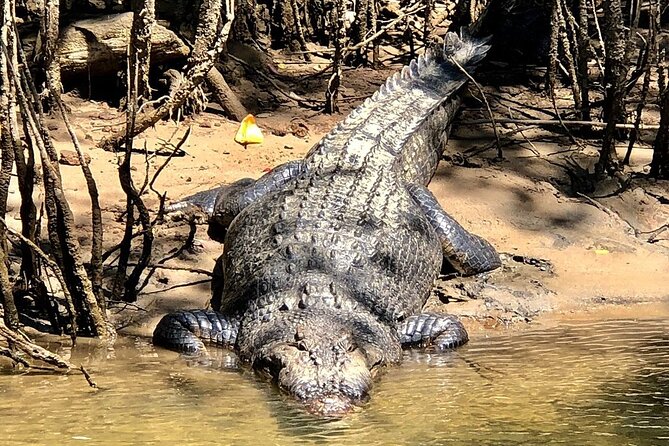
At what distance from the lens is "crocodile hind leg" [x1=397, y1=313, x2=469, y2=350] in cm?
485

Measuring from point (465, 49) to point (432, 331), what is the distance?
349cm

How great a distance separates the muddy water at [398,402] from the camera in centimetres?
339

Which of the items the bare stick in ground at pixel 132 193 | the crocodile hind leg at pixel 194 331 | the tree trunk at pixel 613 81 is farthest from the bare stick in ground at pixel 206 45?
the tree trunk at pixel 613 81

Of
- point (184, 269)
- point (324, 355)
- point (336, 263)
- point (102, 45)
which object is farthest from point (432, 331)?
point (102, 45)

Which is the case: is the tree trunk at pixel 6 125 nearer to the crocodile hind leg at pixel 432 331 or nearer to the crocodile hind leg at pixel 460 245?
the crocodile hind leg at pixel 432 331

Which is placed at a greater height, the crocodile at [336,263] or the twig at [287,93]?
the twig at [287,93]

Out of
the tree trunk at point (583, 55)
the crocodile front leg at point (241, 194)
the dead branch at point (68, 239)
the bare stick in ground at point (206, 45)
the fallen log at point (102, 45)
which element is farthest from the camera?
the fallen log at point (102, 45)

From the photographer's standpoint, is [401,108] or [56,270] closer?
[56,270]

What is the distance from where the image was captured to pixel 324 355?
421 cm

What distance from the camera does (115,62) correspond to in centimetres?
765

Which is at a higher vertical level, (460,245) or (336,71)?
(336,71)

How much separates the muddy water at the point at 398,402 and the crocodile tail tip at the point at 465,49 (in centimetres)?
335

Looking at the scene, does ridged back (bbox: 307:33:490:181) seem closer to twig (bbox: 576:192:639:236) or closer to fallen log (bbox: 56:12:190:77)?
twig (bbox: 576:192:639:236)

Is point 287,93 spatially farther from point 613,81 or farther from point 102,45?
point 613,81
